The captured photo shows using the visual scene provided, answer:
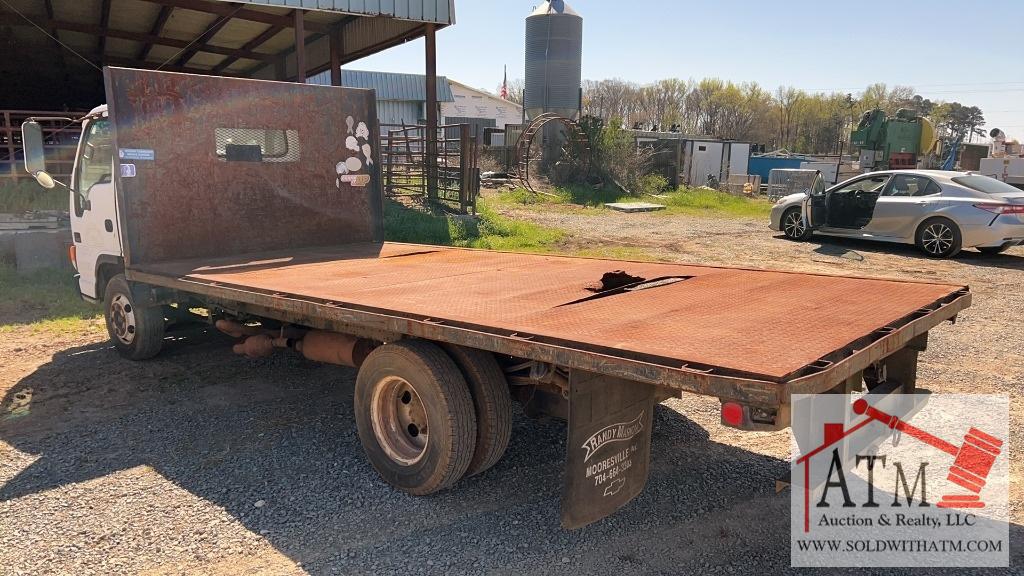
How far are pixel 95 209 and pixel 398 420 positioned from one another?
13.9ft

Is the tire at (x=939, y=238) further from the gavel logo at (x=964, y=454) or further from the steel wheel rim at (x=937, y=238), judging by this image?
the gavel logo at (x=964, y=454)

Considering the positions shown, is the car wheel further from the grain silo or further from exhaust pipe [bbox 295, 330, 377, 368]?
the grain silo

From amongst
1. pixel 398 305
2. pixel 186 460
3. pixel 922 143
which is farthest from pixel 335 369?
pixel 922 143

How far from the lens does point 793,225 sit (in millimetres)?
14992

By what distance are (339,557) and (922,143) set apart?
2330 cm

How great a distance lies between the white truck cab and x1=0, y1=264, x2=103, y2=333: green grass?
1293 millimetres

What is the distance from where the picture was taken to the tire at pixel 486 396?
3.56m

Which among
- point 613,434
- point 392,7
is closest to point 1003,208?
point 392,7

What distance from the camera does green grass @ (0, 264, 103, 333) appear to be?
25.9 feet

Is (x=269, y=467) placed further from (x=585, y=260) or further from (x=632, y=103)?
(x=632, y=103)

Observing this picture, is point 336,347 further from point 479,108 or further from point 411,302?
→ point 479,108

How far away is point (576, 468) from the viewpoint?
301cm

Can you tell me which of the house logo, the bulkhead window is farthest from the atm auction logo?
the bulkhead window

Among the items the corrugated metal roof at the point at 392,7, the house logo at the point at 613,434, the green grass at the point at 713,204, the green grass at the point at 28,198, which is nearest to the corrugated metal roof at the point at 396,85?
the green grass at the point at 713,204
